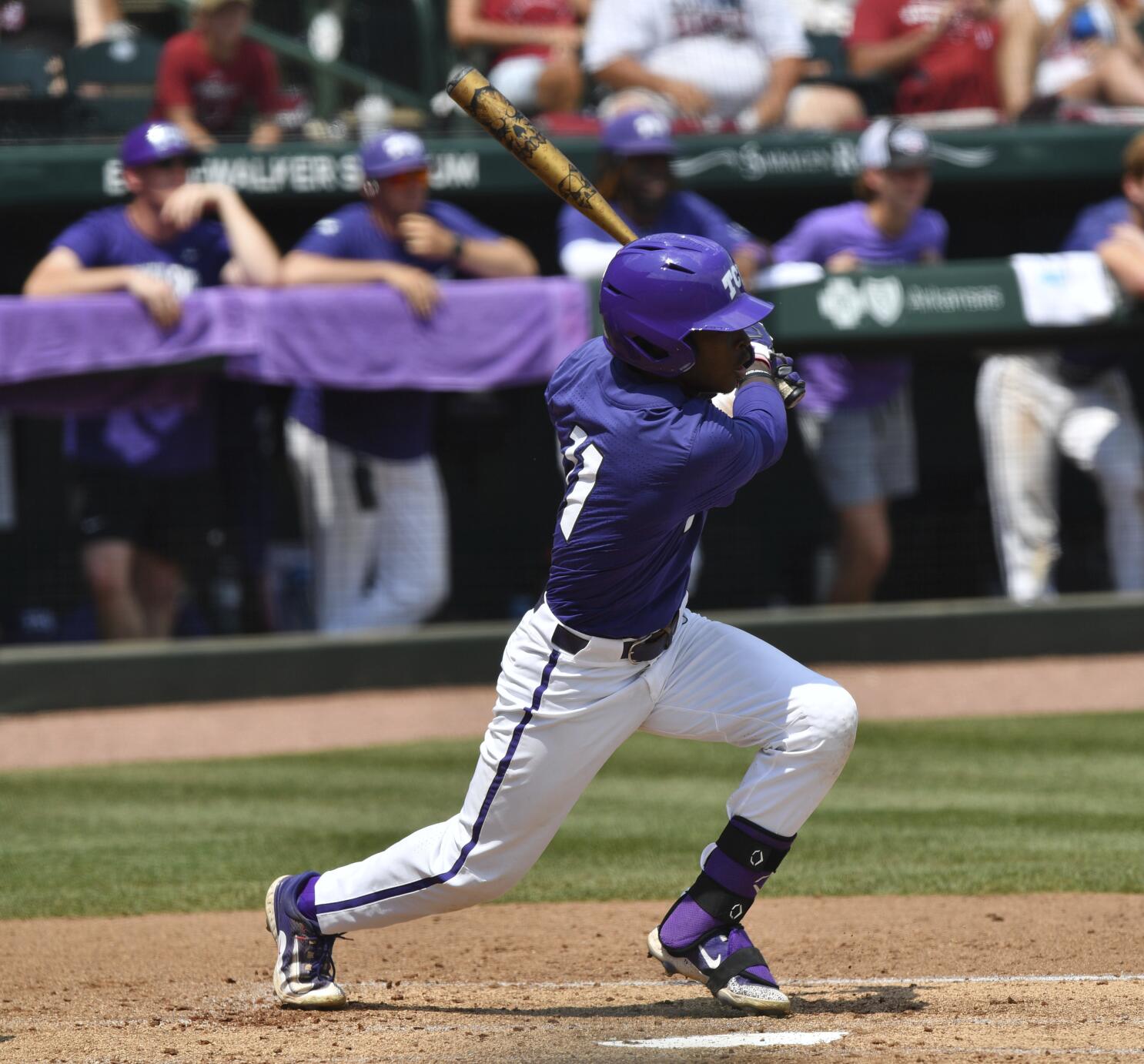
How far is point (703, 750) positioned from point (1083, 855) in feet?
7.49

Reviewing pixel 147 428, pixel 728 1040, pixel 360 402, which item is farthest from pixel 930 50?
pixel 728 1040

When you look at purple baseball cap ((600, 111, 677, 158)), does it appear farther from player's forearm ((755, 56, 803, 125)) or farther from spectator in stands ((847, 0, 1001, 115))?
spectator in stands ((847, 0, 1001, 115))

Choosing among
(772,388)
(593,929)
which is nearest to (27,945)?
(593,929)

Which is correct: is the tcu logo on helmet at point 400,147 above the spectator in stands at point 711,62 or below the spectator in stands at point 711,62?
below

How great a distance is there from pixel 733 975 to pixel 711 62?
6761 millimetres

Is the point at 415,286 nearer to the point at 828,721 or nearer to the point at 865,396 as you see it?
the point at 865,396

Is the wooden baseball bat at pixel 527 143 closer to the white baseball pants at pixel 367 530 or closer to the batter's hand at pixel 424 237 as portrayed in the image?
the batter's hand at pixel 424 237

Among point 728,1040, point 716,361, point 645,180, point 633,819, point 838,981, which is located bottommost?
point 633,819

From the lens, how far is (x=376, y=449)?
8453 mm

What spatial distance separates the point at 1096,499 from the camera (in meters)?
9.16

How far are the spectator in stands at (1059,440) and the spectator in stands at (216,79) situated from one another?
13.1ft

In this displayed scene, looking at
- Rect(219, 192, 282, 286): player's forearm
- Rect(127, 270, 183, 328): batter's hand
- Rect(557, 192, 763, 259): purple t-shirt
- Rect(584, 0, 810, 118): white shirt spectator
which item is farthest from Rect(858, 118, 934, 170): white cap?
Rect(127, 270, 183, 328): batter's hand

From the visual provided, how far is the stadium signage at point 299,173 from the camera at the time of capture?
930cm

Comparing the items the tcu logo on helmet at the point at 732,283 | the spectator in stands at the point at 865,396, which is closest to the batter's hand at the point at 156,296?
the spectator in stands at the point at 865,396
